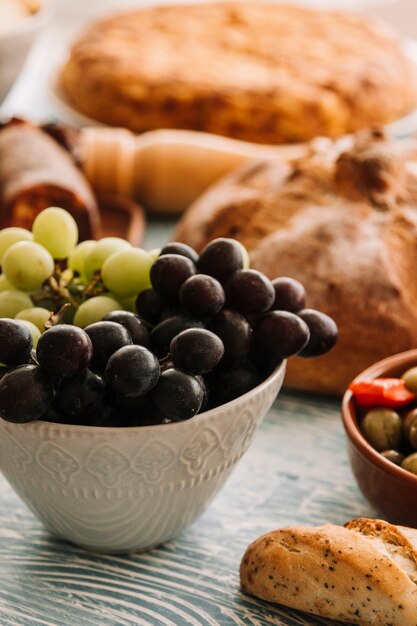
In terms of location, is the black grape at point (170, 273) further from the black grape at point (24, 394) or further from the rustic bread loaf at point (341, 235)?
the rustic bread loaf at point (341, 235)

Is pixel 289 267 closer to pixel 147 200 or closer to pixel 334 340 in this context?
pixel 334 340

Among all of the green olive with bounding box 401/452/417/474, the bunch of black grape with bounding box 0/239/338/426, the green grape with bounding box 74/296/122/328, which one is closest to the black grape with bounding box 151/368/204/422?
the bunch of black grape with bounding box 0/239/338/426

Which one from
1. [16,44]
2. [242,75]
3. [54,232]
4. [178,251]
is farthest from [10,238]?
[242,75]

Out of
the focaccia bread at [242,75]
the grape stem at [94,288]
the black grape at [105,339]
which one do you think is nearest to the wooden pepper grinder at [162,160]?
the focaccia bread at [242,75]

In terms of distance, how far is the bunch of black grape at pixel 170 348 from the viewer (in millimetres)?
589

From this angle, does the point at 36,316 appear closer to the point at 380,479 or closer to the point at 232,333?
the point at 232,333

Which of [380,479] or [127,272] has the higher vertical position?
[127,272]

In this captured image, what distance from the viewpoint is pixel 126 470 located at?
0.64 m

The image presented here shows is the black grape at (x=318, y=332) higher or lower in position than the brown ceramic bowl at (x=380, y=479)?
higher

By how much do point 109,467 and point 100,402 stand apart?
5 centimetres

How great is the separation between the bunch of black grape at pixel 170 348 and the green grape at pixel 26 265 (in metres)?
0.08

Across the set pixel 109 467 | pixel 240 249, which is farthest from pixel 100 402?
pixel 240 249

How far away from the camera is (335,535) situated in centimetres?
64

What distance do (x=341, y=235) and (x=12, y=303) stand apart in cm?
44
